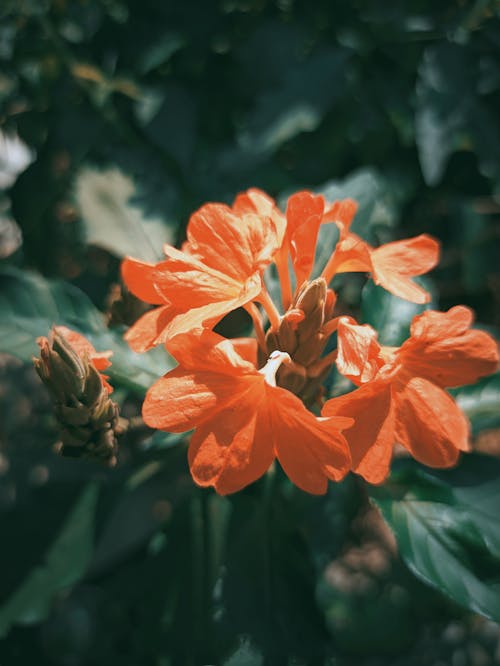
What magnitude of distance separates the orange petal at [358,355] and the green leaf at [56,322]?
1.08ft

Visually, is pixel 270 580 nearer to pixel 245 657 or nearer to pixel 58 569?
pixel 245 657

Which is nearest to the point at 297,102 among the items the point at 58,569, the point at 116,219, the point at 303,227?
the point at 116,219

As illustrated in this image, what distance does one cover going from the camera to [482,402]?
100 cm

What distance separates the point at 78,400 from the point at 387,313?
52cm

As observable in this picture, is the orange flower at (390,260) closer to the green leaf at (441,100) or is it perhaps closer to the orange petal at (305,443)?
the orange petal at (305,443)

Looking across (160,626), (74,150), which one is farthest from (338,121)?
(160,626)

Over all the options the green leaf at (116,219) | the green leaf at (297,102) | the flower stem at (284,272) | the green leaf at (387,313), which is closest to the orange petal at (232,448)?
the flower stem at (284,272)

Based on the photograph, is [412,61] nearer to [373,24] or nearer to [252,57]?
[373,24]

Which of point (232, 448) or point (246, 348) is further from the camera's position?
point (246, 348)

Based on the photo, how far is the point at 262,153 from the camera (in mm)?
1274

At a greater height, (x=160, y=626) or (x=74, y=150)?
(x=74, y=150)

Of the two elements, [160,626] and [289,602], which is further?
[160,626]

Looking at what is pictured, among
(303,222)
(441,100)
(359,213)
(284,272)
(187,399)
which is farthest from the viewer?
(441,100)

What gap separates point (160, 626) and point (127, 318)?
581mm
